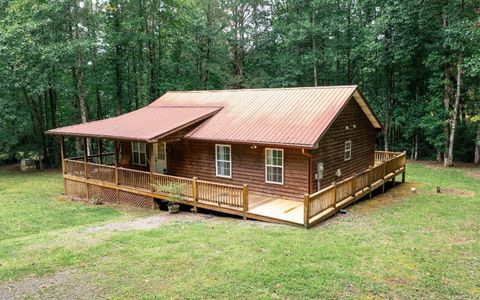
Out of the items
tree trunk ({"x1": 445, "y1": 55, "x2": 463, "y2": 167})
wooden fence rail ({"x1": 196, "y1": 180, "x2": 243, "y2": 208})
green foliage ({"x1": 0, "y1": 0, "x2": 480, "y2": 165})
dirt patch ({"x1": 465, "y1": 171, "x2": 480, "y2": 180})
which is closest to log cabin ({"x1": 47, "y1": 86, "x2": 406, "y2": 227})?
wooden fence rail ({"x1": 196, "y1": 180, "x2": 243, "y2": 208})

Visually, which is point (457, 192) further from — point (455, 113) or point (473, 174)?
point (455, 113)

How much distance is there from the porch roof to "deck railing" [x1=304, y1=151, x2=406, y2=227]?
6.54m

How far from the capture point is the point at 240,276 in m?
7.38

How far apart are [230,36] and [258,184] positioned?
19819 millimetres

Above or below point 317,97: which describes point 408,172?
below

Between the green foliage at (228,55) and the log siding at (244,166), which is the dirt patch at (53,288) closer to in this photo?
the log siding at (244,166)

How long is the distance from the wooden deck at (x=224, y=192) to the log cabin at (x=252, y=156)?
0.12ft

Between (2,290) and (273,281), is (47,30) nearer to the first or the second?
(2,290)

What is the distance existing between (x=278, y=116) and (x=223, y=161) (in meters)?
2.95

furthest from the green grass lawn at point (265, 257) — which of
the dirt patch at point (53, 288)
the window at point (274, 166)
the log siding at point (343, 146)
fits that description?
the window at point (274, 166)

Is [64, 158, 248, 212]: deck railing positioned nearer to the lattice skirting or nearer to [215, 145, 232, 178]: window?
the lattice skirting

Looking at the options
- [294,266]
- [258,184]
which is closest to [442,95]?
[258,184]

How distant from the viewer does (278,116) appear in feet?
48.9

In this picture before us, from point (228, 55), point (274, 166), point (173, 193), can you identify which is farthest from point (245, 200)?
point (228, 55)
